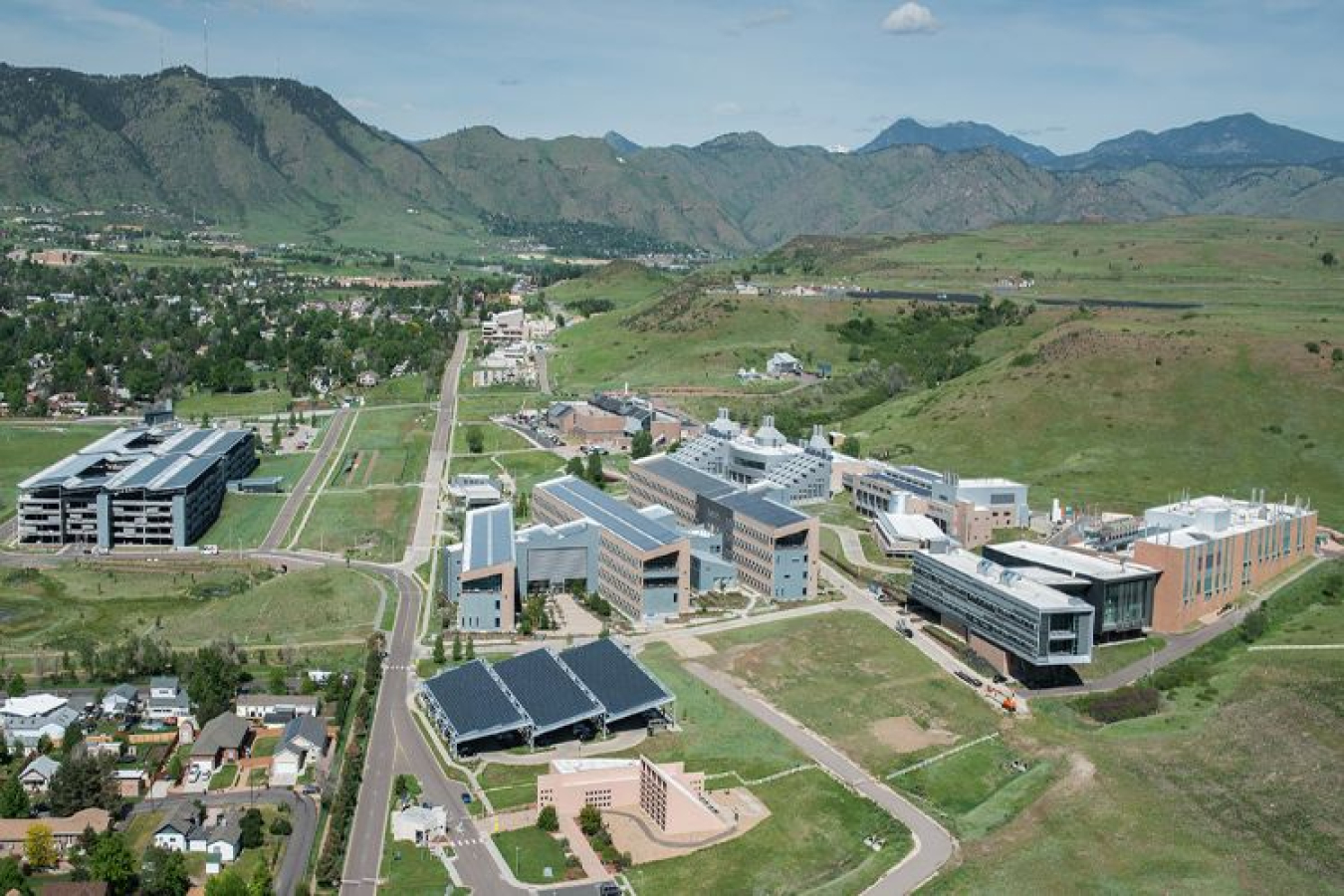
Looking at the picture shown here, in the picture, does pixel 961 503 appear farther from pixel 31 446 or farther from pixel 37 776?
pixel 31 446

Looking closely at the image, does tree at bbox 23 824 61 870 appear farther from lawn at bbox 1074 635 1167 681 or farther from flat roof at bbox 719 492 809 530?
lawn at bbox 1074 635 1167 681

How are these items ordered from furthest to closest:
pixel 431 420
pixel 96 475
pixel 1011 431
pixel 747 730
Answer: pixel 431 420
pixel 1011 431
pixel 96 475
pixel 747 730

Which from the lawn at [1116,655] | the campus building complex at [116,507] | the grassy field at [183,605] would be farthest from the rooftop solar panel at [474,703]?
the campus building complex at [116,507]

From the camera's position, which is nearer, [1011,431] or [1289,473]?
[1289,473]

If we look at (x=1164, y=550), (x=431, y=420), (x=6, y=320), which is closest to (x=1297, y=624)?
(x=1164, y=550)

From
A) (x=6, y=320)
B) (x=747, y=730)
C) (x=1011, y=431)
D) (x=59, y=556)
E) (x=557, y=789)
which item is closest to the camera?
(x=557, y=789)

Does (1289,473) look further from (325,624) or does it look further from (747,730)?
(325,624)
